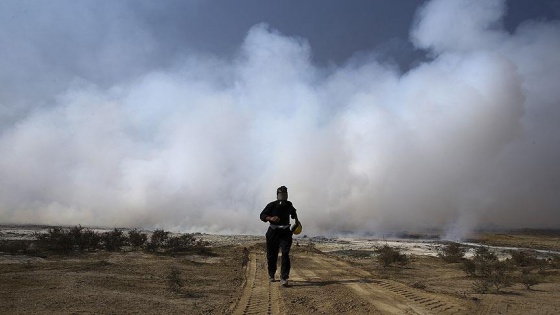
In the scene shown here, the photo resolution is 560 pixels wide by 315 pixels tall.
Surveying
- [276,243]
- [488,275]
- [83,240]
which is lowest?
[488,275]

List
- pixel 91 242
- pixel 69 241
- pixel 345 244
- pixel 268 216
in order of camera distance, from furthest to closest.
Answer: pixel 345 244, pixel 91 242, pixel 69 241, pixel 268 216

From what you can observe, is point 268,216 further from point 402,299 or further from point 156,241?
point 156,241

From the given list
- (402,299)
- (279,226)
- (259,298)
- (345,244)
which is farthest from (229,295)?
(345,244)

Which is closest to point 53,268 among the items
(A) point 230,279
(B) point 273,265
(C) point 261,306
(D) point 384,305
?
(A) point 230,279

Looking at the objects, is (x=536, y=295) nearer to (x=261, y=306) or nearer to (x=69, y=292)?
(x=261, y=306)

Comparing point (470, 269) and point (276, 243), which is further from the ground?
point (276, 243)

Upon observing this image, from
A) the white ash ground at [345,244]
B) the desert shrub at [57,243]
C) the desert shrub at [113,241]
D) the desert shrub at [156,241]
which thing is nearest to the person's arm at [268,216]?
the desert shrub at [156,241]

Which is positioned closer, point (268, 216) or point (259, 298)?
point (259, 298)

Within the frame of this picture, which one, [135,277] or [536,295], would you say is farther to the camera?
[135,277]

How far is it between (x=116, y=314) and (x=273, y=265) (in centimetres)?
433

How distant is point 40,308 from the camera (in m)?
6.32

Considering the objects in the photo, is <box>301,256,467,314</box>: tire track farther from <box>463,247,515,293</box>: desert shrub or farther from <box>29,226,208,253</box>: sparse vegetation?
<box>29,226,208,253</box>: sparse vegetation

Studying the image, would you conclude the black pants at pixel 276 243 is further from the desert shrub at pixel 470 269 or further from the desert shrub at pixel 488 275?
the desert shrub at pixel 470 269

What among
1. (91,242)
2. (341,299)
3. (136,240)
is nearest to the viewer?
(341,299)
